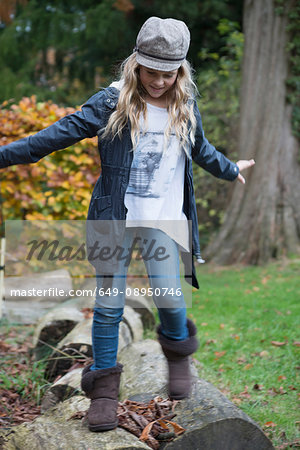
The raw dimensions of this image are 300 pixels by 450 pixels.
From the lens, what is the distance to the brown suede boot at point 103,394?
2.27 meters

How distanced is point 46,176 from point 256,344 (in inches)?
107

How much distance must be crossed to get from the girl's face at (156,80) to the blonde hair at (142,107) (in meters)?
0.04

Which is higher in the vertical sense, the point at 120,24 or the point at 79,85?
the point at 120,24

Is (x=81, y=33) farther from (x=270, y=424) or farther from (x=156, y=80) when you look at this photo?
(x=270, y=424)

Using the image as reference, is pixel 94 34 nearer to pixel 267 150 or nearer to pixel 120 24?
pixel 120 24

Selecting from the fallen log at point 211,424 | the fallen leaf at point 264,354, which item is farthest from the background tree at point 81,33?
the fallen log at point 211,424

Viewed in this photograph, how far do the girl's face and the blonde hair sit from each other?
0.04 m

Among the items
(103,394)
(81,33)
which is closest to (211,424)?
(103,394)

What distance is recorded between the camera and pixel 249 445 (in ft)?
7.62

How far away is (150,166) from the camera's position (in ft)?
8.12

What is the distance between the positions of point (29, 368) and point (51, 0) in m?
11.2

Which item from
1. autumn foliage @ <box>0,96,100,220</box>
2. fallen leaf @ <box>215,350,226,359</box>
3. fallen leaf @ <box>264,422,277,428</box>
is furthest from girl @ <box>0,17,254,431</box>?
autumn foliage @ <box>0,96,100,220</box>

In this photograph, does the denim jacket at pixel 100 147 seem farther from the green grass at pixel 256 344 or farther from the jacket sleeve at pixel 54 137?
the green grass at pixel 256 344

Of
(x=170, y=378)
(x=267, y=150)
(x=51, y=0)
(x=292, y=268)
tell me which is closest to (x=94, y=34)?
(x=51, y=0)
